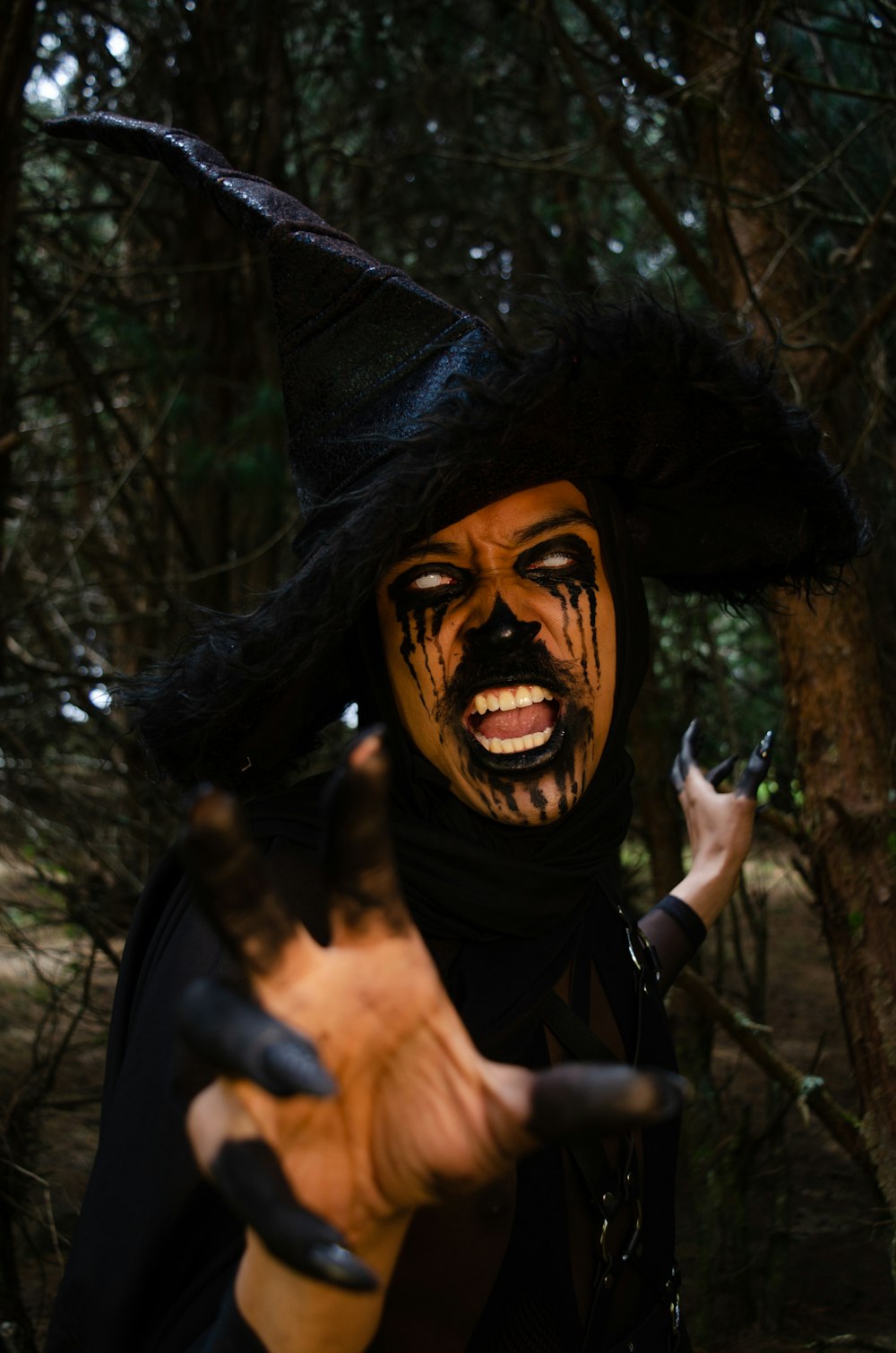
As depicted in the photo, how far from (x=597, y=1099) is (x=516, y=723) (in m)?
0.87

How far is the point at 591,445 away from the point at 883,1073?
5.53 ft

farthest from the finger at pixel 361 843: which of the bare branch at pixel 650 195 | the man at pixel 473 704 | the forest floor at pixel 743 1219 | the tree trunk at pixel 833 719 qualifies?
the bare branch at pixel 650 195

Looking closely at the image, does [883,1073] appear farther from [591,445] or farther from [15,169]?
[15,169]

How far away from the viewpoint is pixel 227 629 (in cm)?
177

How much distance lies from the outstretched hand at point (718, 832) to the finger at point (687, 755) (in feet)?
0.13

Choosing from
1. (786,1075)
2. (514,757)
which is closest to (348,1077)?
(514,757)

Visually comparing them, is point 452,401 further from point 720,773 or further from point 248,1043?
point 720,773

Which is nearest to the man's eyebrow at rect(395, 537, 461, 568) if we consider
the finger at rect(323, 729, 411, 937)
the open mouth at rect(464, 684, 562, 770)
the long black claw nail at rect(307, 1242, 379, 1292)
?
the open mouth at rect(464, 684, 562, 770)

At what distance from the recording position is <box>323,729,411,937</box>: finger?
3.45ft

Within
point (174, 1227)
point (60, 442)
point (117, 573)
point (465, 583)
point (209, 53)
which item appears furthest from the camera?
point (60, 442)

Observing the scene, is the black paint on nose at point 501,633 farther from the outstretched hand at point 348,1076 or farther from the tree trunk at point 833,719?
the tree trunk at point 833,719

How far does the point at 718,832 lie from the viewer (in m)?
2.53

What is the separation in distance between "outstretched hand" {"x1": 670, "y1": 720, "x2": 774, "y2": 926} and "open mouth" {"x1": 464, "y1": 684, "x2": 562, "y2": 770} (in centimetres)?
78

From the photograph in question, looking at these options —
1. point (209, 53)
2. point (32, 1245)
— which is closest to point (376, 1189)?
point (32, 1245)
